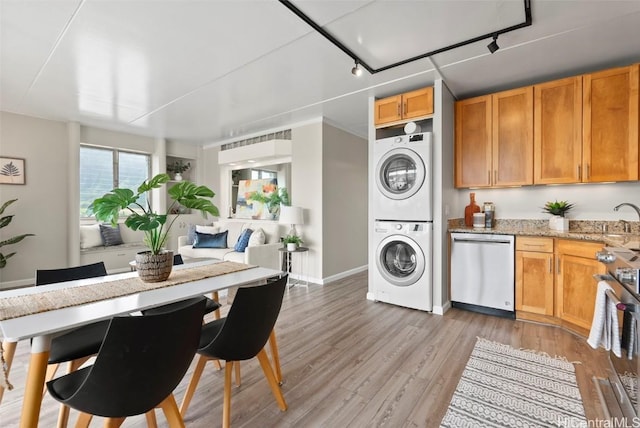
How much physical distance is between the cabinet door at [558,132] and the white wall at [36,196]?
22.4ft

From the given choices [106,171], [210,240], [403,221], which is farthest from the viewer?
[106,171]

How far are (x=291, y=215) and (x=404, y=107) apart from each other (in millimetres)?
2182

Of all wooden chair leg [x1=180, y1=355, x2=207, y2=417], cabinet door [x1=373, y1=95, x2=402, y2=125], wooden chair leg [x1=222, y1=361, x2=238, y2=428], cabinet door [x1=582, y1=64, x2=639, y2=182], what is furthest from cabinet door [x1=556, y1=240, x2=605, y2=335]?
wooden chair leg [x1=180, y1=355, x2=207, y2=417]

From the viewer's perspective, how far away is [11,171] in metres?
4.30

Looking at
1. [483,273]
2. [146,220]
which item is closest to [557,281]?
[483,273]

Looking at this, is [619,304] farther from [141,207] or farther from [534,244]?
[141,207]

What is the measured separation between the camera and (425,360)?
224 cm

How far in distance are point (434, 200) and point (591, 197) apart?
5.40 feet

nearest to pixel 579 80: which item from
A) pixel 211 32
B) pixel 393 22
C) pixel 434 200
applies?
pixel 434 200

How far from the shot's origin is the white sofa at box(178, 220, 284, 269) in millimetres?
4258

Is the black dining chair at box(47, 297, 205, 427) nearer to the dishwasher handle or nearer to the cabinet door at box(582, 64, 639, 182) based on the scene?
the dishwasher handle

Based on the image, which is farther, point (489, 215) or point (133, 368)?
point (489, 215)

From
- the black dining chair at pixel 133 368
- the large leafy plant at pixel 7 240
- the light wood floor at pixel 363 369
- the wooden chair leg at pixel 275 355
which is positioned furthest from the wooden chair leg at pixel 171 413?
the large leafy plant at pixel 7 240

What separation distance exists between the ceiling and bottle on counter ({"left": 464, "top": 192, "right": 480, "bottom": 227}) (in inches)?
51.8
